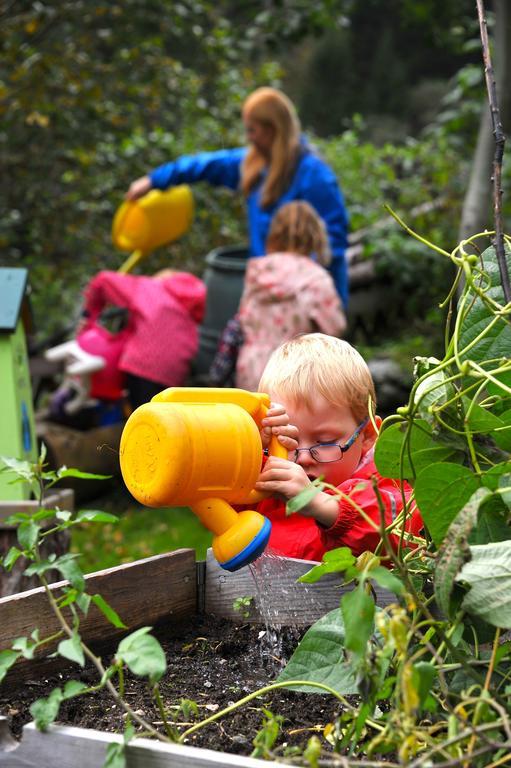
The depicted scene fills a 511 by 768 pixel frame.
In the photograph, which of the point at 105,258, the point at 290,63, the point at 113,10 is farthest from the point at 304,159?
the point at 290,63

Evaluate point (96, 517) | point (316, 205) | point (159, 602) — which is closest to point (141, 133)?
point (316, 205)

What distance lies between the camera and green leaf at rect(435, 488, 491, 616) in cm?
114

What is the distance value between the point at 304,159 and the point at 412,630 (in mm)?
4412

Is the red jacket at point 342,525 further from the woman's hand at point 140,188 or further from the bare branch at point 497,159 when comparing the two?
the woman's hand at point 140,188

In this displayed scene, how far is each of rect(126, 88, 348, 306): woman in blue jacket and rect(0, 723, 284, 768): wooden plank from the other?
13.7 ft

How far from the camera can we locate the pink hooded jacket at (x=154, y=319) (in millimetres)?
5145

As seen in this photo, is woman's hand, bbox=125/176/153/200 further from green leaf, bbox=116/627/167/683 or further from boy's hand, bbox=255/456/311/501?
green leaf, bbox=116/627/167/683

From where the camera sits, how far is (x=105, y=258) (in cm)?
702

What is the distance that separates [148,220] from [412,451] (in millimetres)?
4488

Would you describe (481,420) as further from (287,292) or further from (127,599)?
(287,292)

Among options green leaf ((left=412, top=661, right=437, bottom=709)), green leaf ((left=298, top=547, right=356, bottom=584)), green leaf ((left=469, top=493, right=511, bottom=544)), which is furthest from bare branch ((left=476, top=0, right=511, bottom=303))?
green leaf ((left=412, top=661, right=437, bottom=709))

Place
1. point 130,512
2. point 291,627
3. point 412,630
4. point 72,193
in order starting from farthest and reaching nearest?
point 72,193 < point 130,512 < point 291,627 < point 412,630

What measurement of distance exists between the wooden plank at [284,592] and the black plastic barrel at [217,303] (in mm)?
3786

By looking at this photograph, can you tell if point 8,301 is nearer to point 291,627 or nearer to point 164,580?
point 164,580
